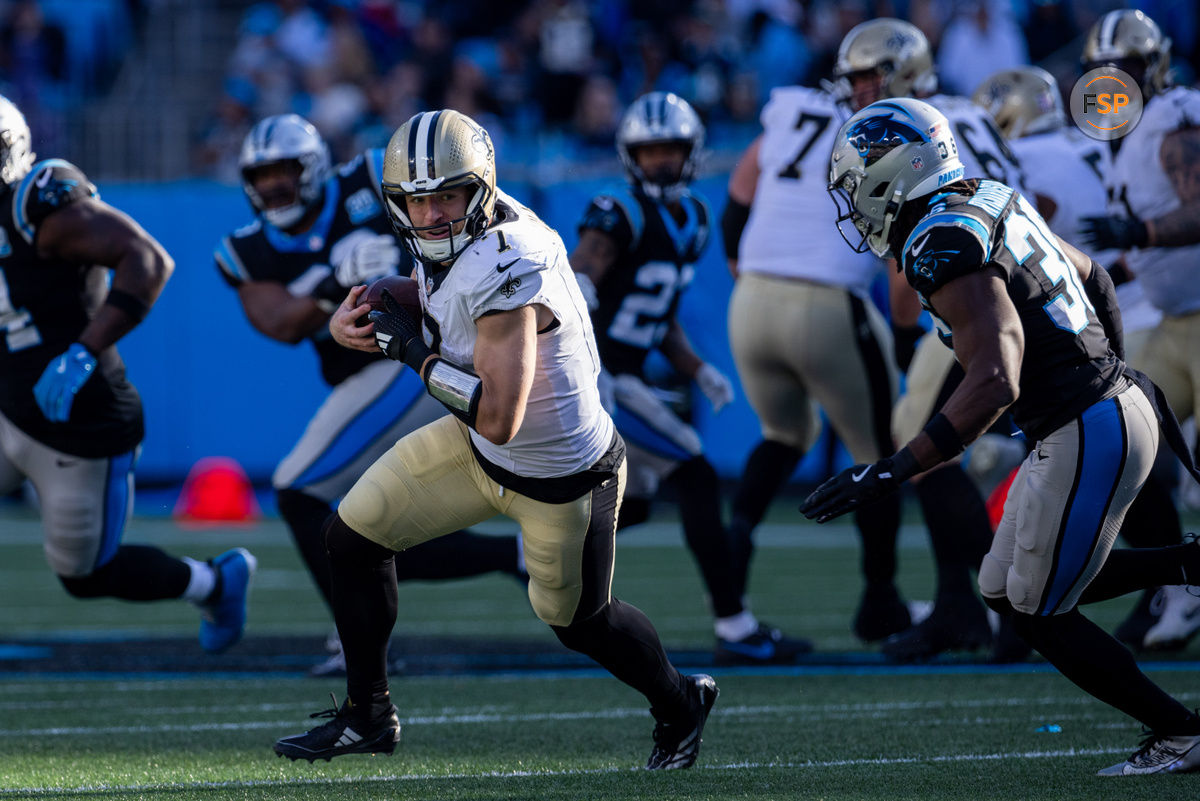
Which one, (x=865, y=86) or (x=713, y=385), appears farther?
(x=713, y=385)

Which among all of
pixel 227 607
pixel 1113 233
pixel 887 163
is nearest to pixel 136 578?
pixel 227 607

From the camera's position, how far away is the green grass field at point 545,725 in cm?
355

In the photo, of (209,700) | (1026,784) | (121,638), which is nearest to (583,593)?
(1026,784)

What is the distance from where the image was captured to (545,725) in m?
4.38

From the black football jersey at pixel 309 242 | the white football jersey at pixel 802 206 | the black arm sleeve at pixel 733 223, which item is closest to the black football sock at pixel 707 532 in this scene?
the white football jersey at pixel 802 206

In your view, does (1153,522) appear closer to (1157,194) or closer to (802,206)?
(1157,194)

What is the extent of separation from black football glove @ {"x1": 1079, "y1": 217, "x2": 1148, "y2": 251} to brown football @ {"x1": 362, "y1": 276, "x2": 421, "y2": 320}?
8.05ft

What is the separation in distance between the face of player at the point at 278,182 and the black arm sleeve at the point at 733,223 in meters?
1.66

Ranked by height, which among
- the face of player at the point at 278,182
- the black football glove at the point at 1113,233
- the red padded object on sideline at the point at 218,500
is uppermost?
the face of player at the point at 278,182

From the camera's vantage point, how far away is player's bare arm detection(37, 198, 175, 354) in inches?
197

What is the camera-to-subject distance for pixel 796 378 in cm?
584

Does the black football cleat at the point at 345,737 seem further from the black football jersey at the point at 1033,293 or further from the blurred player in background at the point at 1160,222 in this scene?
the blurred player in background at the point at 1160,222

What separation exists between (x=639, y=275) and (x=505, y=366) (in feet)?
7.62

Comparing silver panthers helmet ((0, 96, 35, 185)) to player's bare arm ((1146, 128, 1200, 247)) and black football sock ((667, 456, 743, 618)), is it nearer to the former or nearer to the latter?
black football sock ((667, 456, 743, 618))
